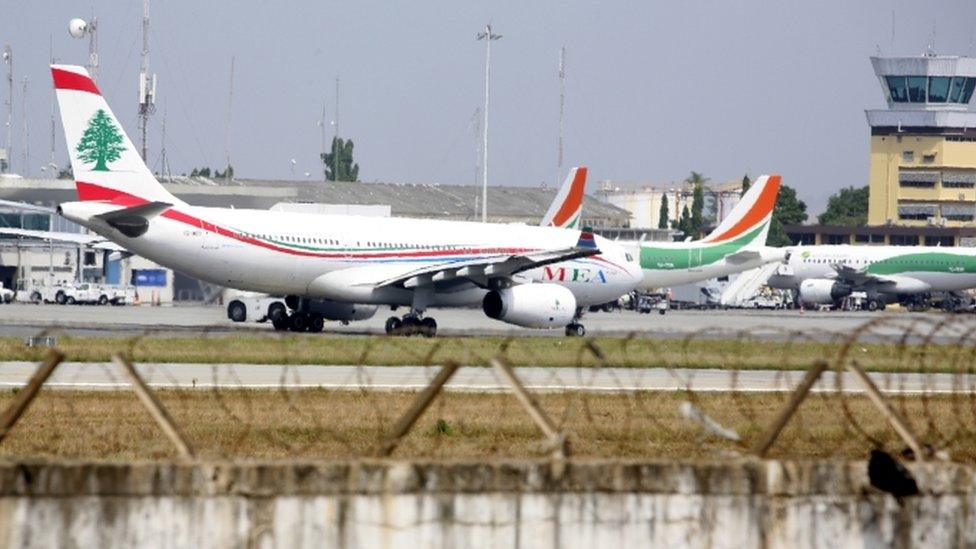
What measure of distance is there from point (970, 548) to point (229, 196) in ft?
309

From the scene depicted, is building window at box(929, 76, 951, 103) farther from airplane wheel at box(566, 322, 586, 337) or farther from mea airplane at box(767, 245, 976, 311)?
airplane wheel at box(566, 322, 586, 337)

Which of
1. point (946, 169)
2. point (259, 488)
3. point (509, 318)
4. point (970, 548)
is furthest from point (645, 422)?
point (946, 169)

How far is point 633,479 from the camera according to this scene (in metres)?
13.5

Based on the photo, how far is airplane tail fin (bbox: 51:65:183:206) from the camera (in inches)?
1885

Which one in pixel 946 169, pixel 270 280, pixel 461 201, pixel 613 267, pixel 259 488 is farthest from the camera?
pixel 946 169

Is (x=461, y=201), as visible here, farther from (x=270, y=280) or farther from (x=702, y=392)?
(x=702, y=392)

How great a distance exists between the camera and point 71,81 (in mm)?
A: 48375

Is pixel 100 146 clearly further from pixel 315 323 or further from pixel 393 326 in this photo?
pixel 393 326

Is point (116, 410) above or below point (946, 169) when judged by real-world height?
below

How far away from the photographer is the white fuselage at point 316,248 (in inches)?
1879

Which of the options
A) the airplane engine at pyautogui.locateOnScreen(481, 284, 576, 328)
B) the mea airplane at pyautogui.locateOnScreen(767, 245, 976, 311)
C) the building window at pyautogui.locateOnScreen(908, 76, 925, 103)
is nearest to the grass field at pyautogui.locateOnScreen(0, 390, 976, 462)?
the airplane engine at pyautogui.locateOnScreen(481, 284, 576, 328)

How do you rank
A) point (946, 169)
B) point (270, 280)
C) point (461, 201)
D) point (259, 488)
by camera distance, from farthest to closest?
1. point (946, 169)
2. point (461, 201)
3. point (270, 280)
4. point (259, 488)

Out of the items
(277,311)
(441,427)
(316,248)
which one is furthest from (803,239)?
(441,427)

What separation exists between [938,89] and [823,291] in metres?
88.1
